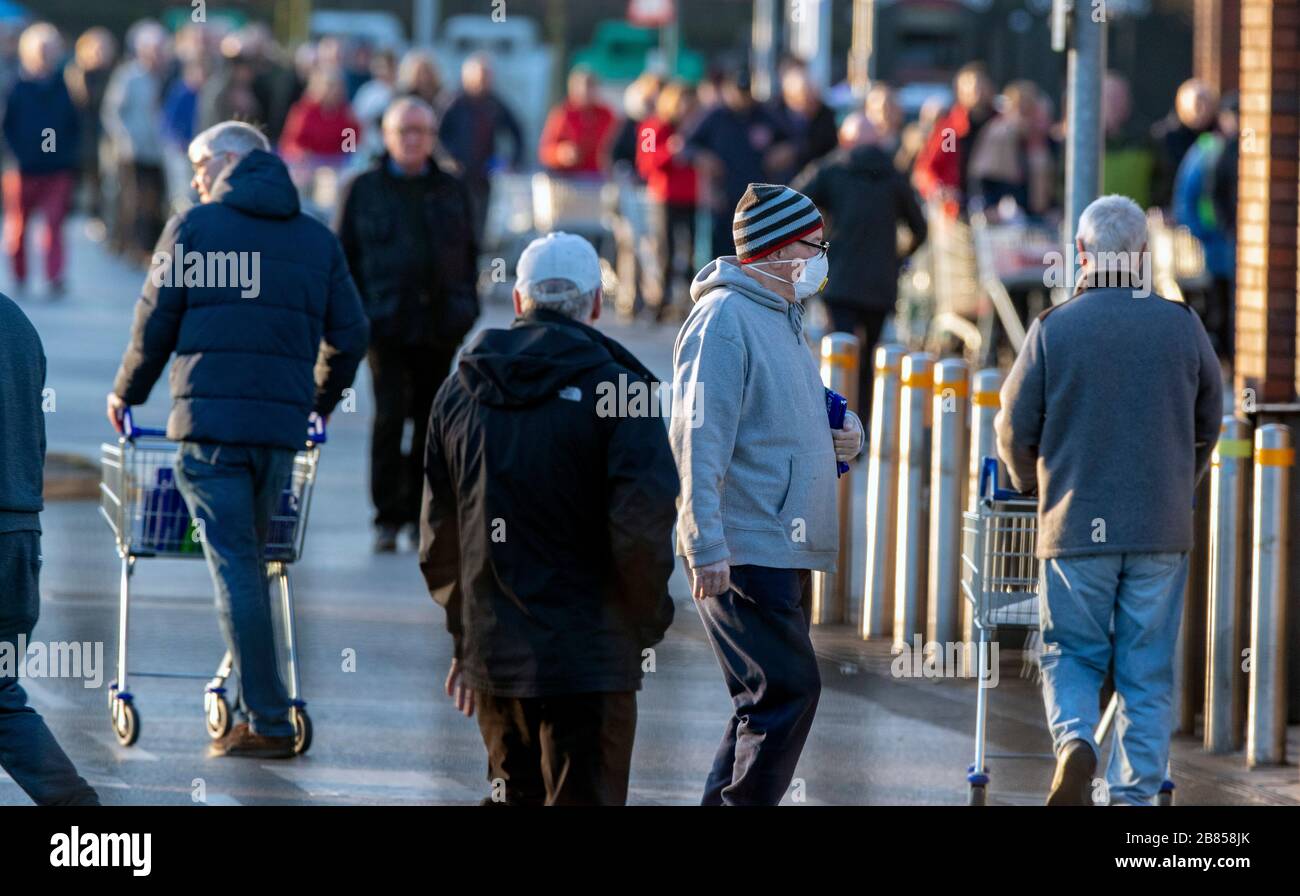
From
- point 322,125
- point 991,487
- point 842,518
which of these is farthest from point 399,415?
point 322,125

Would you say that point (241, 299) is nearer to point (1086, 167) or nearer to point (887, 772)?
point (887, 772)

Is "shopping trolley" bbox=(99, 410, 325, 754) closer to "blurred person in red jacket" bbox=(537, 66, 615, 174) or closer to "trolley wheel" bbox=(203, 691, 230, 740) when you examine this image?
"trolley wheel" bbox=(203, 691, 230, 740)

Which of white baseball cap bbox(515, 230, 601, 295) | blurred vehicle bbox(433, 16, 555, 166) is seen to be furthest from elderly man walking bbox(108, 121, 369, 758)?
blurred vehicle bbox(433, 16, 555, 166)

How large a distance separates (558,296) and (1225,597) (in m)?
3.34

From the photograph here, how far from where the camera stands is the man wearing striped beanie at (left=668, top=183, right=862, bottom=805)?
652 centimetres

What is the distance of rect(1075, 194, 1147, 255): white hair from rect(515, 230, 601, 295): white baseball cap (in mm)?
1797

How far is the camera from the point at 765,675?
21.4ft

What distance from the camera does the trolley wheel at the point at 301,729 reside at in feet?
26.9

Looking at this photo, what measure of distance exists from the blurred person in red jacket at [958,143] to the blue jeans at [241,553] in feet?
41.2

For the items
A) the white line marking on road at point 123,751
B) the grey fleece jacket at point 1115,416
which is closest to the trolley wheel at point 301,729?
the white line marking on road at point 123,751

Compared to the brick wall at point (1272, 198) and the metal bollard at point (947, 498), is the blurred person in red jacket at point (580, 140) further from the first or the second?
the metal bollard at point (947, 498)
